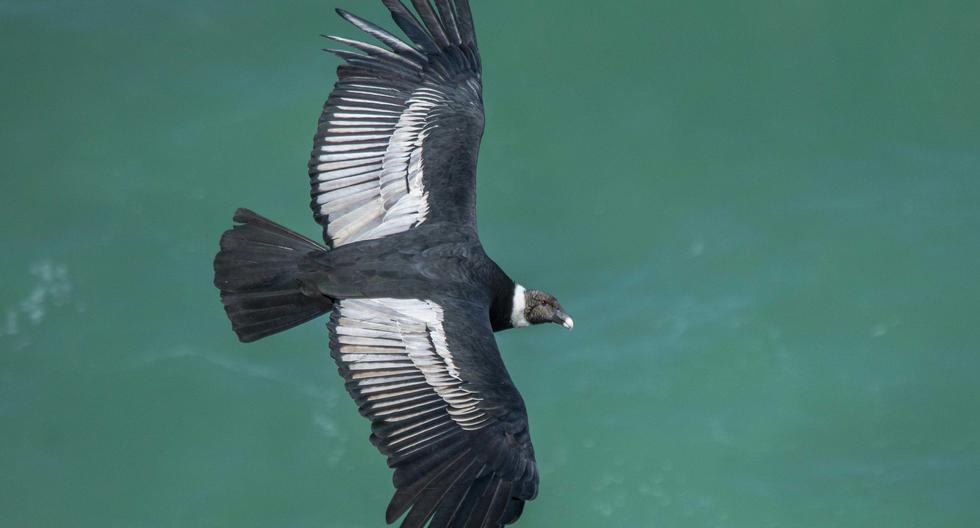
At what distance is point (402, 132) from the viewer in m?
15.8

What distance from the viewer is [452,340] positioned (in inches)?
550

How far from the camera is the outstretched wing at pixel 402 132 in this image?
15359mm

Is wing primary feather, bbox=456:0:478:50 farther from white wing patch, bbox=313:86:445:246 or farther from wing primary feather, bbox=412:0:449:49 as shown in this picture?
white wing patch, bbox=313:86:445:246

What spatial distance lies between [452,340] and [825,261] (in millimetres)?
9711

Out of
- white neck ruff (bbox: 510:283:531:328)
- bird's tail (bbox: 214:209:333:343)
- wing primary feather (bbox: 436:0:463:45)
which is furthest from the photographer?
wing primary feather (bbox: 436:0:463:45)

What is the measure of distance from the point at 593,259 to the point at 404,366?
8.80m

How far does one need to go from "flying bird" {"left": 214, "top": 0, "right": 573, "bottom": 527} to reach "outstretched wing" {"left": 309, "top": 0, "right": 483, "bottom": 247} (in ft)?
0.05

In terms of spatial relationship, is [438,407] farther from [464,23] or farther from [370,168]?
[464,23]

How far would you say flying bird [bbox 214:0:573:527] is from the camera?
43.5 feet

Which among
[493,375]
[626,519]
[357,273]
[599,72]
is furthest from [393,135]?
[599,72]

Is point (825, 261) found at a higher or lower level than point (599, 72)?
lower

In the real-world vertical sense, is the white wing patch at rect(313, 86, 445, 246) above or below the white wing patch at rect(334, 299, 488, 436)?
above

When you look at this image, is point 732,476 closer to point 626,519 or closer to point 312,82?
point 626,519

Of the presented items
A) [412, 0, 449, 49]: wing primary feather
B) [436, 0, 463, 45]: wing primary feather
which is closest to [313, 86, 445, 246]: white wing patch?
[412, 0, 449, 49]: wing primary feather
